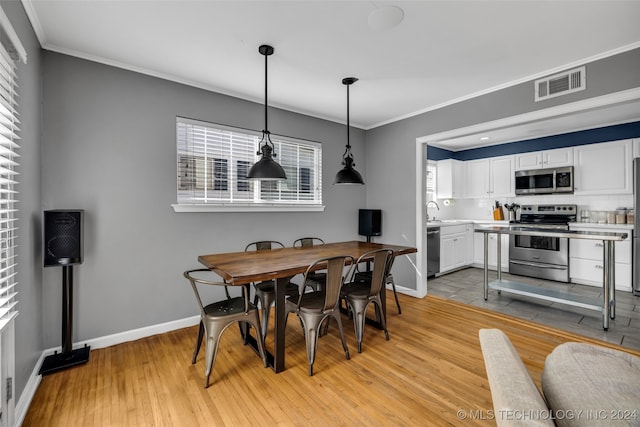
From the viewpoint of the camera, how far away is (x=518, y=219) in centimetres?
563

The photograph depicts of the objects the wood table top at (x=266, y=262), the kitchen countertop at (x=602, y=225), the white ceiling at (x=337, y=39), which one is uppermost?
the white ceiling at (x=337, y=39)

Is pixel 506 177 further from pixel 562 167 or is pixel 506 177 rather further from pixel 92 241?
pixel 92 241

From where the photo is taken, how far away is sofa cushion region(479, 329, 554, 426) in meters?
0.68

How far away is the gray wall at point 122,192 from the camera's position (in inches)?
98.7

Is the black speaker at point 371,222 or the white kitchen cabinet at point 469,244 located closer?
the black speaker at point 371,222

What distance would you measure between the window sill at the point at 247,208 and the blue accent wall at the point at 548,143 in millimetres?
3261

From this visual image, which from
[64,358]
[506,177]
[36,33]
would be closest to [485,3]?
[36,33]

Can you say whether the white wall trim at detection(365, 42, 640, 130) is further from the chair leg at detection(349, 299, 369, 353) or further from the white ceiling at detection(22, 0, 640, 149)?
the chair leg at detection(349, 299, 369, 353)

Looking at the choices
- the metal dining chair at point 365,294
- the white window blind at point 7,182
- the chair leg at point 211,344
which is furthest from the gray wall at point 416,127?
the white window blind at point 7,182

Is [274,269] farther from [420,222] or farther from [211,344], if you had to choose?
[420,222]

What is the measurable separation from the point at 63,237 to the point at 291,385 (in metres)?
2.09

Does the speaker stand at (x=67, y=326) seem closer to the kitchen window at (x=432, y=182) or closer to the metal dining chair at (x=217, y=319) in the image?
the metal dining chair at (x=217, y=319)

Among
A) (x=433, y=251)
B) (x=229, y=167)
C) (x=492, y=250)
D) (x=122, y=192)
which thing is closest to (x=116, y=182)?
(x=122, y=192)

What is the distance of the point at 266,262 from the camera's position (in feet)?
8.04
